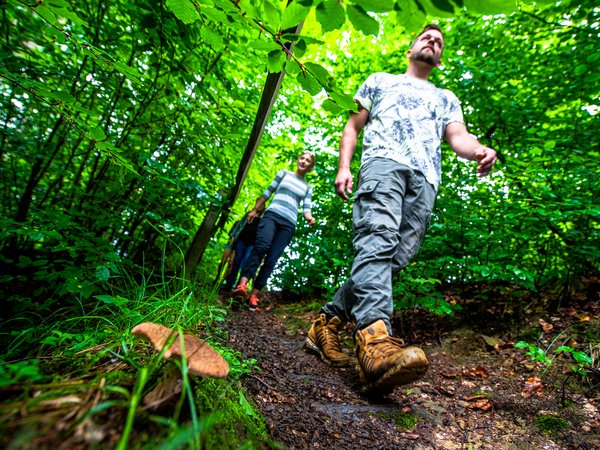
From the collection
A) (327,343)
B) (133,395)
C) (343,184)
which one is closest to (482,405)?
(327,343)

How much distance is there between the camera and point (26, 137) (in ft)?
9.93

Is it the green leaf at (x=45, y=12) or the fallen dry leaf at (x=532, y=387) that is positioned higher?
the green leaf at (x=45, y=12)

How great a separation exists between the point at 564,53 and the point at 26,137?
5.95m

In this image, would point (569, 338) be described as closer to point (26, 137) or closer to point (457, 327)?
point (457, 327)

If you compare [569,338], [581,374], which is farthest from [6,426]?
[569,338]

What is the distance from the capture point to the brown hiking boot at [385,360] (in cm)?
138

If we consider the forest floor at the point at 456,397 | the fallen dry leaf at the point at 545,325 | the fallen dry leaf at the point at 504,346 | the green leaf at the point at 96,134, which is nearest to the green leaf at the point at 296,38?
the green leaf at the point at 96,134

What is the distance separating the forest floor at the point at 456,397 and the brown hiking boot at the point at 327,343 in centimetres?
6

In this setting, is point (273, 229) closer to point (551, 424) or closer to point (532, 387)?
point (532, 387)

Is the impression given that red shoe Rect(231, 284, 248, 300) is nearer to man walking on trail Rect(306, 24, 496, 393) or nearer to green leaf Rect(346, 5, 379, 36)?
man walking on trail Rect(306, 24, 496, 393)

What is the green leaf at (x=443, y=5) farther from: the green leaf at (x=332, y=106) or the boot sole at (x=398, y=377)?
the boot sole at (x=398, y=377)

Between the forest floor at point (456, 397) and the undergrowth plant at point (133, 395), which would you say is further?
the forest floor at point (456, 397)

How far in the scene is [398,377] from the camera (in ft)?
4.60

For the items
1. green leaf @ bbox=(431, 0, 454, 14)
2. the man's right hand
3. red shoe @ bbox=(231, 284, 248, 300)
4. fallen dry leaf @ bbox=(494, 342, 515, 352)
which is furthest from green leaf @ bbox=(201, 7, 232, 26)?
red shoe @ bbox=(231, 284, 248, 300)
